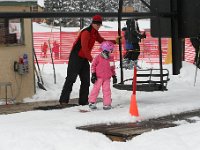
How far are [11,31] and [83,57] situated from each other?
3264 mm

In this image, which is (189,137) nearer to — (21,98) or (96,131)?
(96,131)

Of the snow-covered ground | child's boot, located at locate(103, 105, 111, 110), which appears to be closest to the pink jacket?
child's boot, located at locate(103, 105, 111, 110)

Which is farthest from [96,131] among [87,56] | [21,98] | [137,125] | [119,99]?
[21,98]

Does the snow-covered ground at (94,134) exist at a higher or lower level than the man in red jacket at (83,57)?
lower

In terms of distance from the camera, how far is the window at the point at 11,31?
12078mm

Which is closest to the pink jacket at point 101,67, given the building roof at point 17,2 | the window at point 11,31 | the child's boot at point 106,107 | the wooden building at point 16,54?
the child's boot at point 106,107

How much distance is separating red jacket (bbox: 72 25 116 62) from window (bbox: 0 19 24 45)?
9.93 ft

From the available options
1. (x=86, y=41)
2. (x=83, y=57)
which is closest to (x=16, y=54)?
(x=83, y=57)

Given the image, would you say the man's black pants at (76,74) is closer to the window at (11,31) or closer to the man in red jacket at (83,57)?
the man in red jacket at (83,57)

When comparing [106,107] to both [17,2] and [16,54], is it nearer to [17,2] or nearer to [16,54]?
[16,54]

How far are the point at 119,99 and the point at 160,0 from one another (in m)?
2.23

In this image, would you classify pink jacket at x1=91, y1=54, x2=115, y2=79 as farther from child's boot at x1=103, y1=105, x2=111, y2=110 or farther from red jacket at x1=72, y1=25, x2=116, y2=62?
child's boot at x1=103, y1=105, x2=111, y2=110

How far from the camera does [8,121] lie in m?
7.90

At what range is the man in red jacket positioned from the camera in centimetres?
930
